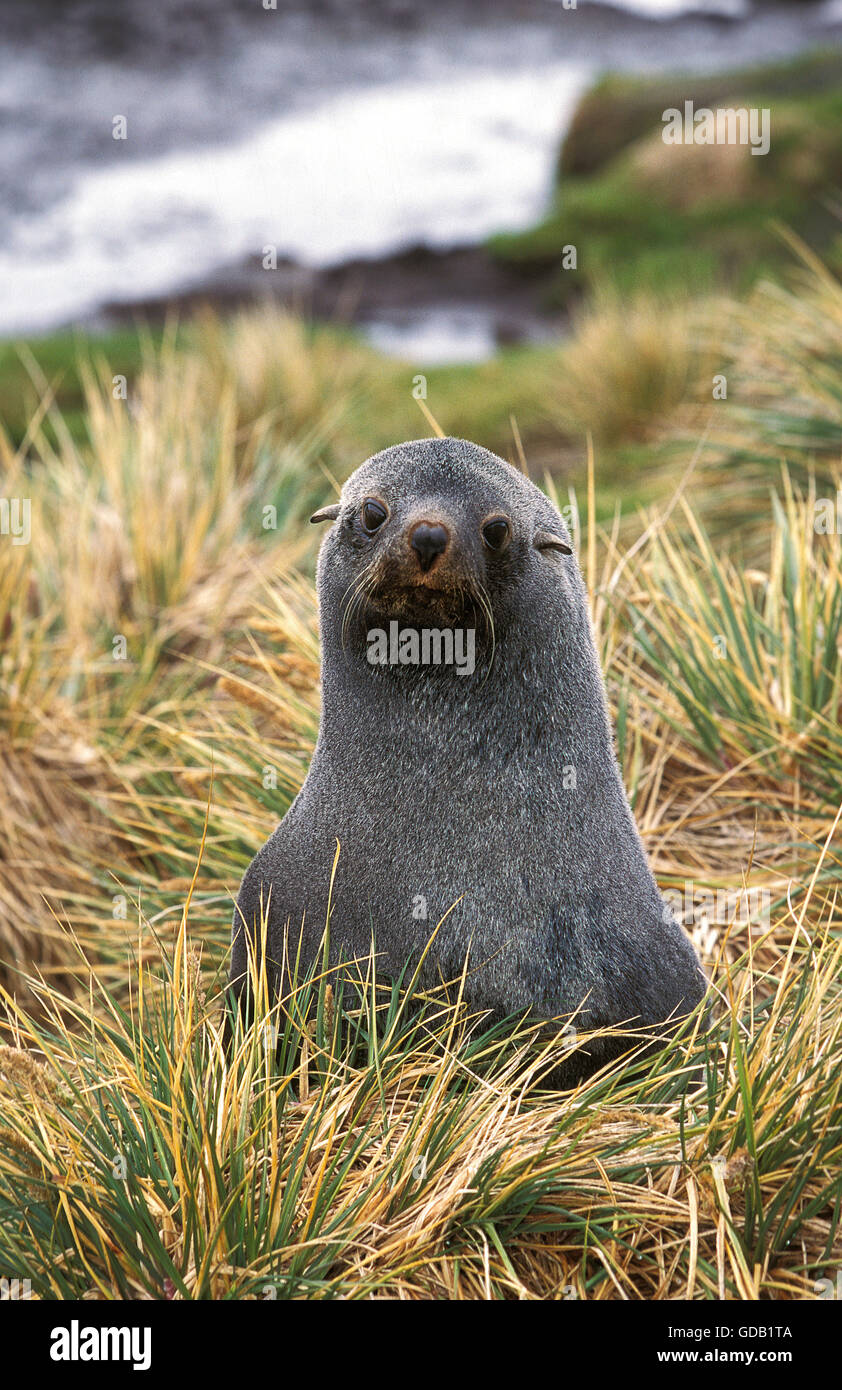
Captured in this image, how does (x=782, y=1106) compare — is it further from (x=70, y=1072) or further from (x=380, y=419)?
(x=380, y=419)

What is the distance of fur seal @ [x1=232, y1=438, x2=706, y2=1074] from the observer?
2740 mm

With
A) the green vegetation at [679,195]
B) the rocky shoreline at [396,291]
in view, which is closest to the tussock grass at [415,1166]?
the green vegetation at [679,195]

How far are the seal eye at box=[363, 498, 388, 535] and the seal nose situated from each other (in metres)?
0.22

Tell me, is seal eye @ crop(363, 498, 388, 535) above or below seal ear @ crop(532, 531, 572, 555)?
above

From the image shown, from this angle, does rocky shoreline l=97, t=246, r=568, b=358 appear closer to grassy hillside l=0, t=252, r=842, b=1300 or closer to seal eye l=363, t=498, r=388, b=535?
grassy hillside l=0, t=252, r=842, b=1300

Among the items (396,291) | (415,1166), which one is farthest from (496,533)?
(396,291)

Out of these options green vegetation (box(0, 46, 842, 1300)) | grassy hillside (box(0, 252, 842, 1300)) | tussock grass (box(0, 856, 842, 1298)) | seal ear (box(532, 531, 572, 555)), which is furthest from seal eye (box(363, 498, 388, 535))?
tussock grass (box(0, 856, 842, 1298))

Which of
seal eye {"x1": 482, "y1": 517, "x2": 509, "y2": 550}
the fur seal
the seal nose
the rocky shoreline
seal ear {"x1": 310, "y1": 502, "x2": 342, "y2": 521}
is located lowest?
the fur seal

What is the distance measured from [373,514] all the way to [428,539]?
→ 0.90 feet

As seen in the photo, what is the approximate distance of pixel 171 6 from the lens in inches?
1171

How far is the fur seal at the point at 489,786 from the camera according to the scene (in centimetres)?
274

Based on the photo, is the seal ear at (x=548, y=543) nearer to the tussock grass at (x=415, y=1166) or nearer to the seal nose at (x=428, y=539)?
the seal nose at (x=428, y=539)

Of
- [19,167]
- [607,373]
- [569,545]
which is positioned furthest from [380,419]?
[19,167]

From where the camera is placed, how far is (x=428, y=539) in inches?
97.1
